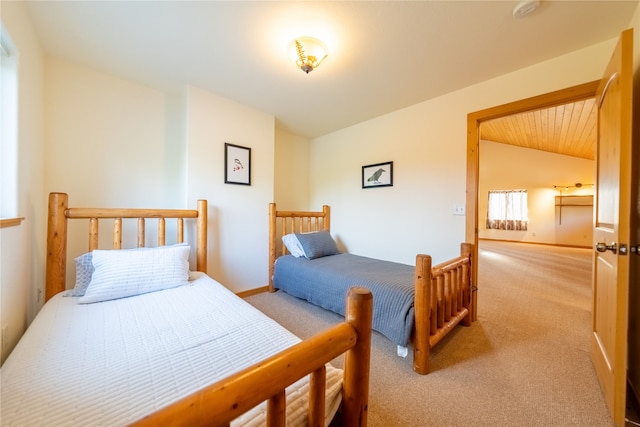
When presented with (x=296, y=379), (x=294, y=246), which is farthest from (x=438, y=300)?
(x=294, y=246)

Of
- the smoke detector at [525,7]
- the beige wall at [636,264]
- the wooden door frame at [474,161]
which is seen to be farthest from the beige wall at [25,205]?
the beige wall at [636,264]

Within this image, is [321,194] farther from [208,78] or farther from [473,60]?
[473,60]

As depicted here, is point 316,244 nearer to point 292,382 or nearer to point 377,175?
point 377,175

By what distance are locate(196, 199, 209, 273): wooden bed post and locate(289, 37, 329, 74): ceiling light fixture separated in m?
1.51

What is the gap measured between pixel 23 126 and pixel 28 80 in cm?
36

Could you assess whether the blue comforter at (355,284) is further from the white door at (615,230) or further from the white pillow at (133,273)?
the white pillow at (133,273)

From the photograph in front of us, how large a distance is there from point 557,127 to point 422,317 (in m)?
4.90

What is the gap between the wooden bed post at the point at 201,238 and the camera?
223 cm

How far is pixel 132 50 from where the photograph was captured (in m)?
1.81

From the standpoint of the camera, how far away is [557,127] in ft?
13.4

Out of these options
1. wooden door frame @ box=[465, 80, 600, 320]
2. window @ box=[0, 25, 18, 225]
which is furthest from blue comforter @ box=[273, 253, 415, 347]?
window @ box=[0, 25, 18, 225]

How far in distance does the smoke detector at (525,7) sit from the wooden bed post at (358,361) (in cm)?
192

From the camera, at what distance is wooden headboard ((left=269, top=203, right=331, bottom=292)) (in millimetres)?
2936

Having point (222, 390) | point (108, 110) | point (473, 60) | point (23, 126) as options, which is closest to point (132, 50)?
point (108, 110)
